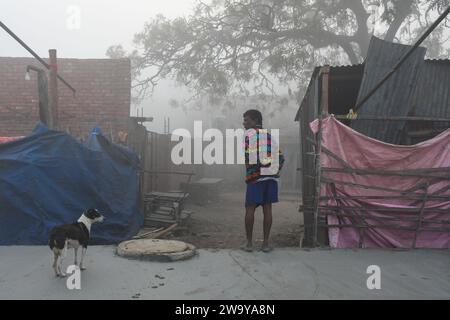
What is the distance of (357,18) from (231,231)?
10.3 m

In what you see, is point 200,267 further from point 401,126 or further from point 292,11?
point 292,11

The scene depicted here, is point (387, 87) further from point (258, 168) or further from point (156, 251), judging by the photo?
point (156, 251)

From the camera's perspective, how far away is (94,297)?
3928 millimetres

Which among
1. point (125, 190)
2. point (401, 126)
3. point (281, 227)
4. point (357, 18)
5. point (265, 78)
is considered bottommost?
point (281, 227)

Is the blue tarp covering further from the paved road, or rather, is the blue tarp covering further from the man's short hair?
the man's short hair

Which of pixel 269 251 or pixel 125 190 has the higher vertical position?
pixel 125 190

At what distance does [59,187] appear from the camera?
6.18m

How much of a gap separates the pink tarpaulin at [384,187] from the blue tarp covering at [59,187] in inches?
126

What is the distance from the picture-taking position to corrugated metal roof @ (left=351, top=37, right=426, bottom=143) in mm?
6625

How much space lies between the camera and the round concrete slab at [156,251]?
5.13 metres

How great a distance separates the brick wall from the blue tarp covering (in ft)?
8.34

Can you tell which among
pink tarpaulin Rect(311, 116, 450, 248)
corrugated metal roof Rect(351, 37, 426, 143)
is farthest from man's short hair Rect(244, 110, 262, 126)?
corrugated metal roof Rect(351, 37, 426, 143)

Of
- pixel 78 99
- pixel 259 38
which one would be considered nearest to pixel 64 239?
pixel 78 99
